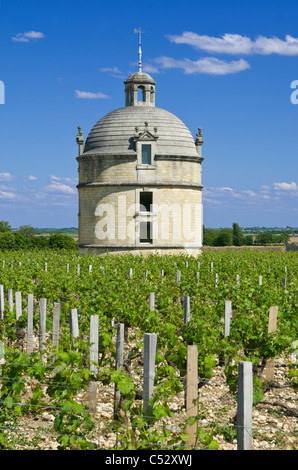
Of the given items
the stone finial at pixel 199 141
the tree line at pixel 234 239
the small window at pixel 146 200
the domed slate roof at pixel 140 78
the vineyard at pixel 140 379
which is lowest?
the vineyard at pixel 140 379

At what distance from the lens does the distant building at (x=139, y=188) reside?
89.9 feet

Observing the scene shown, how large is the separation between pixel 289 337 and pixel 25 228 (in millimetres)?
104150

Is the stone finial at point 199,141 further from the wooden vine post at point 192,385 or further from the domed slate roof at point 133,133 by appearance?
the wooden vine post at point 192,385

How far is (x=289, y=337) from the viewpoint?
26.9ft

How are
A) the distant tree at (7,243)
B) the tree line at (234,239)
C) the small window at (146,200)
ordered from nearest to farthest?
the small window at (146,200) < the distant tree at (7,243) < the tree line at (234,239)

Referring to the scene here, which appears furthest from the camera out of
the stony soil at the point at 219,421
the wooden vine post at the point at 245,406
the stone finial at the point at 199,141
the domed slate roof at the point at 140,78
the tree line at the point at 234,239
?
the tree line at the point at 234,239

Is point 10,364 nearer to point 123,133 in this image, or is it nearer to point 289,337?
point 289,337

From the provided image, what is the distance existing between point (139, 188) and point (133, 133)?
9.72ft

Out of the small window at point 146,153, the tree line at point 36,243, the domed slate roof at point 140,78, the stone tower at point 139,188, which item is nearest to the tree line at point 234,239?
the tree line at point 36,243

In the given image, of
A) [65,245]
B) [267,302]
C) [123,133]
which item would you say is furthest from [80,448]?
[65,245]

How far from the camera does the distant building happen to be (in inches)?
1079

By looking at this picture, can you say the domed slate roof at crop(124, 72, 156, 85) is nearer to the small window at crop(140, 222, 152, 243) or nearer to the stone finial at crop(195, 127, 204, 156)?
the stone finial at crop(195, 127, 204, 156)

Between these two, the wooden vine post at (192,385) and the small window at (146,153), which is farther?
the small window at (146,153)

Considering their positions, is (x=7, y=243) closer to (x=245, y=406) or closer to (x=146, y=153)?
(x=146, y=153)
